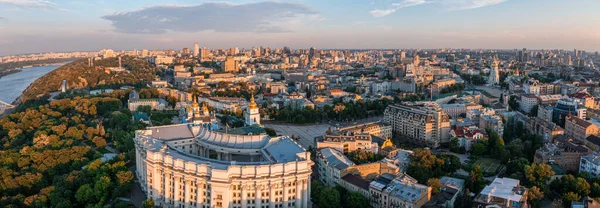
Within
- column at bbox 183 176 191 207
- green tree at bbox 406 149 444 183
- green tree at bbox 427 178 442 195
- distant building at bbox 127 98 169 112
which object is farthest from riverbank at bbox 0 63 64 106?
green tree at bbox 427 178 442 195

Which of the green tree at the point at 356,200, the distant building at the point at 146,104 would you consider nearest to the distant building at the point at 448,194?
the green tree at the point at 356,200

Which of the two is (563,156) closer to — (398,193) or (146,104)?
(398,193)

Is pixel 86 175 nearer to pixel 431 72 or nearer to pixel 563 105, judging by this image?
pixel 563 105

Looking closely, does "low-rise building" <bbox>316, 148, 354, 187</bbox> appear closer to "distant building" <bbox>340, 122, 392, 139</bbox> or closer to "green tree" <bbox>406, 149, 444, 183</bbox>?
"green tree" <bbox>406, 149, 444, 183</bbox>

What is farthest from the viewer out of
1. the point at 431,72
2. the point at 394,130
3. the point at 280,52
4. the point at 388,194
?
the point at 280,52

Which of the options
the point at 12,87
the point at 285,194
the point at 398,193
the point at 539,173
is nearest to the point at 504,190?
the point at 539,173

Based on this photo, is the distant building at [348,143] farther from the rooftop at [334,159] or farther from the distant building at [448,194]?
the distant building at [448,194]

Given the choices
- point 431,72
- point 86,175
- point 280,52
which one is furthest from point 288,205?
point 280,52
